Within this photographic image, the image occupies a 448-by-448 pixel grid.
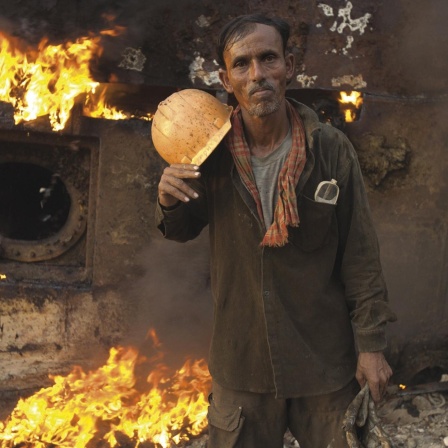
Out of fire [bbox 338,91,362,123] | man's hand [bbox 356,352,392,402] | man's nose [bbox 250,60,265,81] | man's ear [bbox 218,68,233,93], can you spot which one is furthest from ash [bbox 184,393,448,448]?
man's nose [bbox 250,60,265,81]

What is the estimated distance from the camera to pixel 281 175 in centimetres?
297

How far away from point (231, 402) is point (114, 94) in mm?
2487

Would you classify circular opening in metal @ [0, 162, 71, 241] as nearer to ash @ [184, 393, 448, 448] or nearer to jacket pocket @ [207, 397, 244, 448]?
ash @ [184, 393, 448, 448]

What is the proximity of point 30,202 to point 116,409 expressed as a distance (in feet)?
6.51

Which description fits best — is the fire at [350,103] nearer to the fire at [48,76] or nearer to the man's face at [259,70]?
the fire at [48,76]

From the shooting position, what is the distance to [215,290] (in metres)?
3.26

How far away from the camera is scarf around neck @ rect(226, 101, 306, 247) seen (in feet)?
9.57

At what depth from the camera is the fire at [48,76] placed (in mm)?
4574

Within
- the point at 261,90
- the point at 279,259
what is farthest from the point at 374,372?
the point at 261,90

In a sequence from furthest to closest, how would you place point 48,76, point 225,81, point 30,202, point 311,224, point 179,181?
point 30,202, point 48,76, point 225,81, point 311,224, point 179,181

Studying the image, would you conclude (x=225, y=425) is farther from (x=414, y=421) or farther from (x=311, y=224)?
(x=414, y=421)

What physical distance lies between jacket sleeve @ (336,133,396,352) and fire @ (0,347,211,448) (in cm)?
217

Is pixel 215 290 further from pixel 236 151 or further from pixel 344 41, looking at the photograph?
pixel 344 41

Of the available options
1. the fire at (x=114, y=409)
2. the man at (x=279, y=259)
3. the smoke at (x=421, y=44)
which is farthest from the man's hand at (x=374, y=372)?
the smoke at (x=421, y=44)
